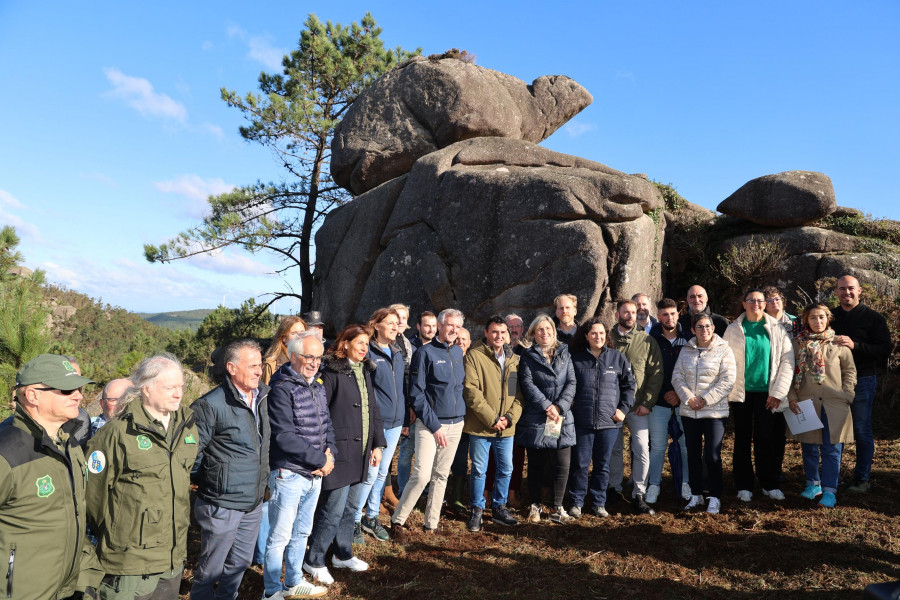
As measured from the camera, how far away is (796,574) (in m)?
4.84

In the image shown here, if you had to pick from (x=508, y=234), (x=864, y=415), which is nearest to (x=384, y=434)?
(x=864, y=415)

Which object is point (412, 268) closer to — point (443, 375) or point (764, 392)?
point (443, 375)

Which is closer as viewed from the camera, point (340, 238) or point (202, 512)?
point (202, 512)

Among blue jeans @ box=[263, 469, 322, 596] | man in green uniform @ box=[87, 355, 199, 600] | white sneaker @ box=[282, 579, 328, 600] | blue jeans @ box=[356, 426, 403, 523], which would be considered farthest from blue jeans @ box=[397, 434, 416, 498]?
man in green uniform @ box=[87, 355, 199, 600]

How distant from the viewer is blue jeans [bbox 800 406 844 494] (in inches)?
246

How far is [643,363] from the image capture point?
6.66 m

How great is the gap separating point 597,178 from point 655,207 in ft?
4.63

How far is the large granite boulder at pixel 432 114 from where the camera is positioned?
13.0m

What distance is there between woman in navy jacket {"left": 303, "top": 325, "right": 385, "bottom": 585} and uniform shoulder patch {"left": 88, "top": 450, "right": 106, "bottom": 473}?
1.77 m

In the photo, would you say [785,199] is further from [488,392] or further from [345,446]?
[345,446]

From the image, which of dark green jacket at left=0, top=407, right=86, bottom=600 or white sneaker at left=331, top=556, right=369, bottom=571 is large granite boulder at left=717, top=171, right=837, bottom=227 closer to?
white sneaker at left=331, top=556, right=369, bottom=571

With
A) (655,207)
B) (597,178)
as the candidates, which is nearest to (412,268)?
(597,178)

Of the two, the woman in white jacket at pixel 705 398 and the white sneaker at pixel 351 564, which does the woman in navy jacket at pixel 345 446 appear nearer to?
the white sneaker at pixel 351 564

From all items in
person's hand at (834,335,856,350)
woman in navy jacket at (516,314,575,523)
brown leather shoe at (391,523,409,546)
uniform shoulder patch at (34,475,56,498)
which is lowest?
brown leather shoe at (391,523,409,546)
